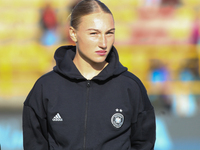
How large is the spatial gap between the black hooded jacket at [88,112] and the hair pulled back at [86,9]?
26 centimetres

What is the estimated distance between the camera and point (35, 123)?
222 centimetres

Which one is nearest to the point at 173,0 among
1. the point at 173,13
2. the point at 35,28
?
the point at 173,13

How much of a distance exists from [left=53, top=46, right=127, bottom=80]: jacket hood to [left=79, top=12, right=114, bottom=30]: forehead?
252 mm

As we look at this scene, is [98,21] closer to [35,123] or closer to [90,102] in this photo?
[90,102]

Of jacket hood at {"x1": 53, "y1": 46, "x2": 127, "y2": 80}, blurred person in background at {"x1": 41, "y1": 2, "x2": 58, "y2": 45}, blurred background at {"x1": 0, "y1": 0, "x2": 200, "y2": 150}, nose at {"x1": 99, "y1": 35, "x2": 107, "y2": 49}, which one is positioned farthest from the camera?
blurred person in background at {"x1": 41, "y1": 2, "x2": 58, "y2": 45}

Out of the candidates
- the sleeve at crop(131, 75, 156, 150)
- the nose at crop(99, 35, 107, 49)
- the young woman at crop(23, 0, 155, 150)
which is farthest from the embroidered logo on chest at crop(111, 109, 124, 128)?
the nose at crop(99, 35, 107, 49)

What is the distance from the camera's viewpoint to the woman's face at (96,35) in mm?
2133

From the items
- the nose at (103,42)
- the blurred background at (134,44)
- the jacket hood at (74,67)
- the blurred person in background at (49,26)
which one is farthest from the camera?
the blurred person in background at (49,26)

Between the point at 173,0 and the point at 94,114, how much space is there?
940 centimetres

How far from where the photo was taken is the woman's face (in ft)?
7.00

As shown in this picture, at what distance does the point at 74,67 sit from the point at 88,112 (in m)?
0.30

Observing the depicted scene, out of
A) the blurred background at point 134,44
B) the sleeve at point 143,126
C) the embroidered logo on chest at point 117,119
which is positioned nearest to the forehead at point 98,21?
the sleeve at point 143,126

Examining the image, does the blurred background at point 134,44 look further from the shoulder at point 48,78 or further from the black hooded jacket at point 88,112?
the shoulder at point 48,78

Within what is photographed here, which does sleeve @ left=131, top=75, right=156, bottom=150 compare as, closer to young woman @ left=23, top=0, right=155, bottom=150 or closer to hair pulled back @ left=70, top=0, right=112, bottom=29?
young woman @ left=23, top=0, right=155, bottom=150
